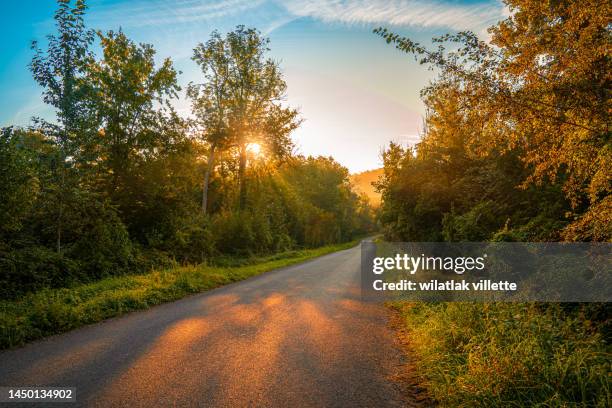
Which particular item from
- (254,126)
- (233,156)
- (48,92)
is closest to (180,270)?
(48,92)

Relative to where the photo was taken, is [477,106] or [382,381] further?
[477,106]

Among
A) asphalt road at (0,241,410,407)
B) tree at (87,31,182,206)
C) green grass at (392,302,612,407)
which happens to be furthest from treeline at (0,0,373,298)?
green grass at (392,302,612,407)

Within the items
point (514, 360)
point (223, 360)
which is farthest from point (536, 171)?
point (223, 360)

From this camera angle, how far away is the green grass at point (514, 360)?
3705mm

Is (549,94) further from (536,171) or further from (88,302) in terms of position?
(88,302)

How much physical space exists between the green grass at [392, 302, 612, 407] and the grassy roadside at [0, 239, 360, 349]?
7.23 metres

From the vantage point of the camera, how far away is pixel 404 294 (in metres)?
10.8

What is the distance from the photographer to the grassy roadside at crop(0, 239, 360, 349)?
680 centimetres

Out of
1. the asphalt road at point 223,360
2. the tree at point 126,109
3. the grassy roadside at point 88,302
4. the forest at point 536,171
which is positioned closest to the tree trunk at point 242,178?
the tree at point 126,109

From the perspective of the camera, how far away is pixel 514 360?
417cm

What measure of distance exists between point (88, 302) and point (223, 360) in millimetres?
5400

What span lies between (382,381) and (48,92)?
14.8 metres

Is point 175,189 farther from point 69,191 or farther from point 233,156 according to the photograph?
point 233,156

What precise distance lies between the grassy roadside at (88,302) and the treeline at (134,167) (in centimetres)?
146
